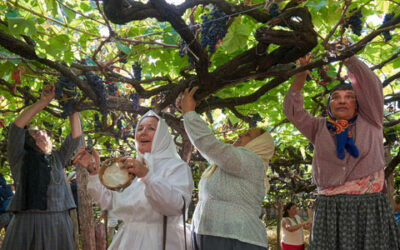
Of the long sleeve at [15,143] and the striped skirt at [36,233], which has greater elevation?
the long sleeve at [15,143]

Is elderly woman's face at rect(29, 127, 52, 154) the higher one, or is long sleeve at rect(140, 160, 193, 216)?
elderly woman's face at rect(29, 127, 52, 154)

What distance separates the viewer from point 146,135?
122 inches

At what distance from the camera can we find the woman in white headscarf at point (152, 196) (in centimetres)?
255

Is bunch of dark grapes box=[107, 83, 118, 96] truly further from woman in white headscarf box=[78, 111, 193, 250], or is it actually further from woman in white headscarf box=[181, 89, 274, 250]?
woman in white headscarf box=[181, 89, 274, 250]

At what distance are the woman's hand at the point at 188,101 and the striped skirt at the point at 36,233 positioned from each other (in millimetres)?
1836

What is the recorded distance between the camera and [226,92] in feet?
12.8

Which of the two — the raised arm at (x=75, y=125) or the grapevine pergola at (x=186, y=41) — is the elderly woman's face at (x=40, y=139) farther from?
the grapevine pergola at (x=186, y=41)

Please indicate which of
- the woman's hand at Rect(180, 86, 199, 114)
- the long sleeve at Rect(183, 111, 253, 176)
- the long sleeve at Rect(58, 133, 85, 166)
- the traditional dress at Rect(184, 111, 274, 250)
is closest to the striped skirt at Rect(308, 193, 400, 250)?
the traditional dress at Rect(184, 111, 274, 250)

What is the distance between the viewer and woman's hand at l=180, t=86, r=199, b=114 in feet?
9.37

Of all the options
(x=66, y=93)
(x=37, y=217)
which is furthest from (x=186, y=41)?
(x=37, y=217)

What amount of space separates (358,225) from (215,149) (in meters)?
1.01

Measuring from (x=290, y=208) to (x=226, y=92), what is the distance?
4.71 meters

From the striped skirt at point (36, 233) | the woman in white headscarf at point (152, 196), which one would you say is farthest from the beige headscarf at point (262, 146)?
the striped skirt at point (36, 233)

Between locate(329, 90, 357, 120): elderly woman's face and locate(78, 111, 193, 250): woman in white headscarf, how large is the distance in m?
1.11
